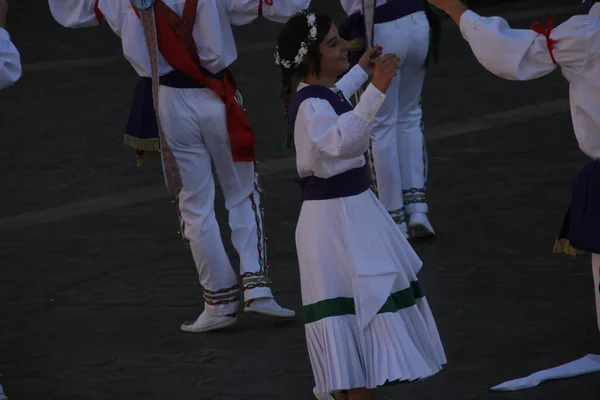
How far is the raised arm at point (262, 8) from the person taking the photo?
686 centimetres

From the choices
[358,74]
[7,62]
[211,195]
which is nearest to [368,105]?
[358,74]

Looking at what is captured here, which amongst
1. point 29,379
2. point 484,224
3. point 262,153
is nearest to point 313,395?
point 29,379

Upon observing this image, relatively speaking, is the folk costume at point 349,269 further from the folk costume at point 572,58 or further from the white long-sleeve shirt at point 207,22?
the white long-sleeve shirt at point 207,22

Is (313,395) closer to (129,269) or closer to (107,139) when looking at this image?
(129,269)

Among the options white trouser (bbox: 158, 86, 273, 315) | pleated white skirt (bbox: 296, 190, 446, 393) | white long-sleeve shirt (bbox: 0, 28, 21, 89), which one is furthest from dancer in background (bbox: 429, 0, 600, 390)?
white long-sleeve shirt (bbox: 0, 28, 21, 89)

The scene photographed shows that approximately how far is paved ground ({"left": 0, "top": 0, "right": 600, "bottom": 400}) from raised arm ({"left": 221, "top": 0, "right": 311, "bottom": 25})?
155 centimetres

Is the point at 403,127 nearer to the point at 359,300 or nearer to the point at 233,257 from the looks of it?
the point at 233,257

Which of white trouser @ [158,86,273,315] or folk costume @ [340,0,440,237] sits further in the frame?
folk costume @ [340,0,440,237]

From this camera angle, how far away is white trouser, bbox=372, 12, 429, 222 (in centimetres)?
824

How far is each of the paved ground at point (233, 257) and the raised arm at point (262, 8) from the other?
155cm

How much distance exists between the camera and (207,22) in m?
6.78

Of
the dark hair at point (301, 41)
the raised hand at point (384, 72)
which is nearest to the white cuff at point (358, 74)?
the dark hair at point (301, 41)

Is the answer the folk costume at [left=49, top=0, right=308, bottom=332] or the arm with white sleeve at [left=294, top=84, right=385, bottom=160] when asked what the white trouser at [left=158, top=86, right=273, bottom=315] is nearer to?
the folk costume at [left=49, top=0, right=308, bottom=332]

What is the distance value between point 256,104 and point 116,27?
6.15 m
